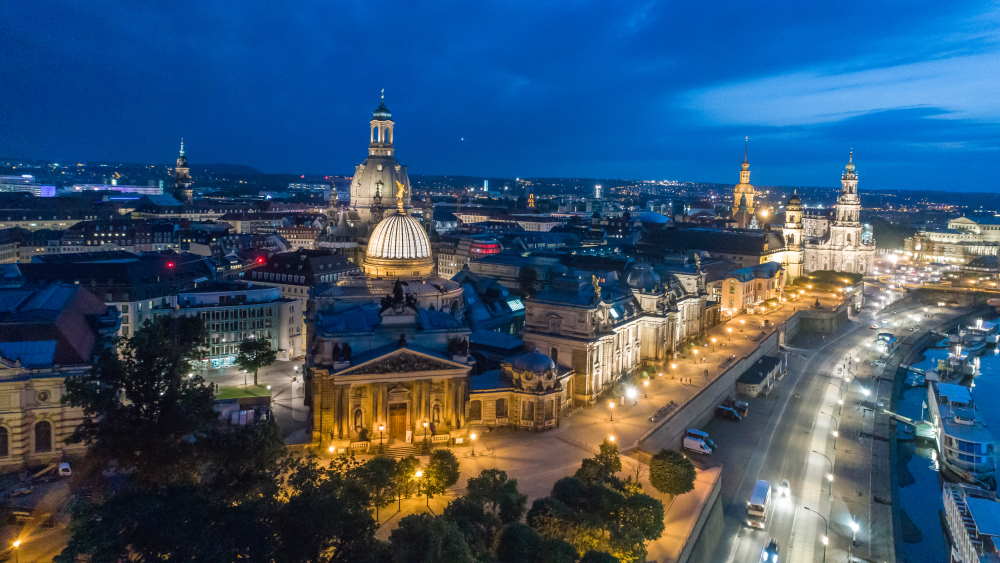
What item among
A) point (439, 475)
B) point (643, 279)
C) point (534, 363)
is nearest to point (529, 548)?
point (439, 475)

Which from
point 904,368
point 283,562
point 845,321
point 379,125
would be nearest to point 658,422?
point 283,562

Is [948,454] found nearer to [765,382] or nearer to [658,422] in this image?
[765,382]

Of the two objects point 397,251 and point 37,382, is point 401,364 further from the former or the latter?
point 37,382

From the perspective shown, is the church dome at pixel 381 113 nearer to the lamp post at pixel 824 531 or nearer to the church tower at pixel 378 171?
the church tower at pixel 378 171

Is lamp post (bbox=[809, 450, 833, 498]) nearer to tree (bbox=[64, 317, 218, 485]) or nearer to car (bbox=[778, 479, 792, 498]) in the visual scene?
car (bbox=[778, 479, 792, 498])

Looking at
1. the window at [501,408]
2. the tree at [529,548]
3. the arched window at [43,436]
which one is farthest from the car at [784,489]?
the arched window at [43,436]

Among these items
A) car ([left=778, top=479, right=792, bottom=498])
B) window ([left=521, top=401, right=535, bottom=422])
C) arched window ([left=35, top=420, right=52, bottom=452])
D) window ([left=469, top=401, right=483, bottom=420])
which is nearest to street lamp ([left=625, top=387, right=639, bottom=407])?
window ([left=521, top=401, right=535, bottom=422])
